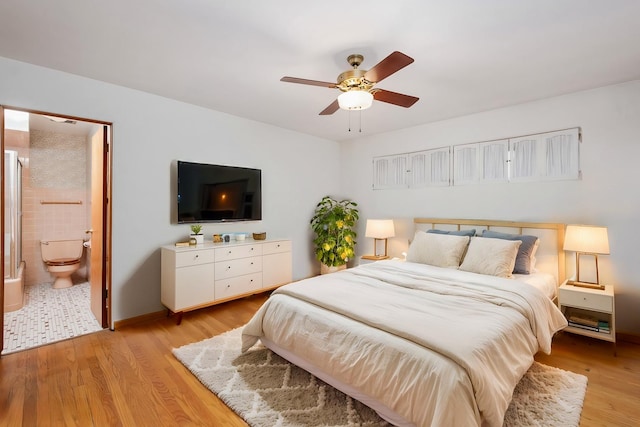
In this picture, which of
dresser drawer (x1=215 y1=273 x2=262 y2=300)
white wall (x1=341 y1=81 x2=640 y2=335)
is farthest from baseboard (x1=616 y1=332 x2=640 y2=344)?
dresser drawer (x1=215 y1=273 x2=262 y2=300)

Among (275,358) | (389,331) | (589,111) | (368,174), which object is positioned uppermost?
(589,111)

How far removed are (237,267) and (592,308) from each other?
3.56 metres

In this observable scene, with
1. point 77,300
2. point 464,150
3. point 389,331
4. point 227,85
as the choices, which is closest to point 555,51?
point 464,150

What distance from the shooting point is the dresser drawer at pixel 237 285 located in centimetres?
343

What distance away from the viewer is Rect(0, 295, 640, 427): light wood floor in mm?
1832

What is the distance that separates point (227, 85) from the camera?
3.01 metres

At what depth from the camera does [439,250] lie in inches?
133

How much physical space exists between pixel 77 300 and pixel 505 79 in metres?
5.65

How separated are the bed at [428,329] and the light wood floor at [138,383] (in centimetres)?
44

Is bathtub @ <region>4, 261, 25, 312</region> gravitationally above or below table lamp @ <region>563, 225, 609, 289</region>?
below

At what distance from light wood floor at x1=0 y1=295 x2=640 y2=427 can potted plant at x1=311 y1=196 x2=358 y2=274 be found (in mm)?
2163

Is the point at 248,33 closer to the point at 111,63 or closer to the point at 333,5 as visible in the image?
the point at 333,5

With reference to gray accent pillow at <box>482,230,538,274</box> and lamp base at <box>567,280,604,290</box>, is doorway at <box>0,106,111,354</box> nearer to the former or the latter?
gray accent pillow at <box>482,230,538,274</box>

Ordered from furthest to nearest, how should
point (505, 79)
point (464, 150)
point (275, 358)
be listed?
point (464, 150), point (505, 79), point (275, 358)
